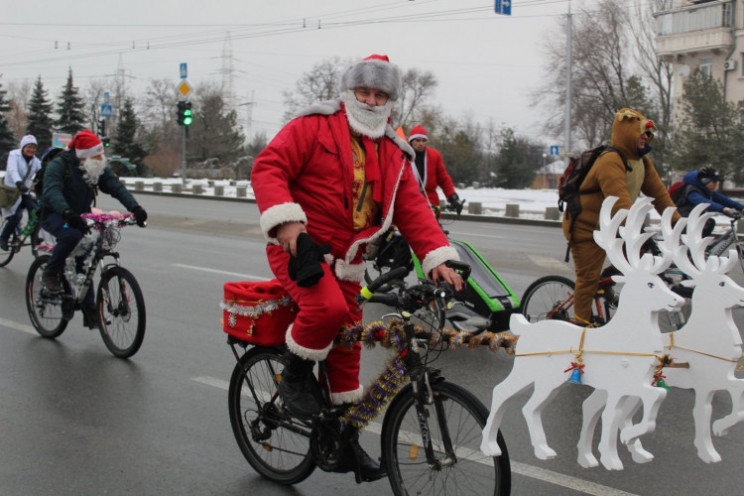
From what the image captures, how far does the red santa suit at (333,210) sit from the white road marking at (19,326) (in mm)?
4589

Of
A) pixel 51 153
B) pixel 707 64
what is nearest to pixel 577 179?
pixel 51 153

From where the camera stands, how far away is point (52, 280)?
6.89m

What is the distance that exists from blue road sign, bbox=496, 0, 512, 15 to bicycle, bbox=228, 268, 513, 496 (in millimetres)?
23295

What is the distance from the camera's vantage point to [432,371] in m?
3.22

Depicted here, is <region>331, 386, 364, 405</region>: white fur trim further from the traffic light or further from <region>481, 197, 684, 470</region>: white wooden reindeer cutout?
the traffic light

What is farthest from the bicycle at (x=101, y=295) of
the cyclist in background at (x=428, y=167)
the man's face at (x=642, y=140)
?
the cyclist in background at (x=428, y=167)

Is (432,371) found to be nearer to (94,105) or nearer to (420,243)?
(420,243)

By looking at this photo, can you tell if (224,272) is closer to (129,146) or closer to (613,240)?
(613,240)

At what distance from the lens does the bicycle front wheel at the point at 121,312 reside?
20.9ft

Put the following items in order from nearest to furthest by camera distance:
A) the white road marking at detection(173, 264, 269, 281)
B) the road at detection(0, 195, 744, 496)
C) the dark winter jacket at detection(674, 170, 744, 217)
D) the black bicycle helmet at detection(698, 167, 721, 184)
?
1. the road at detection(0, 195, 744, 496)
2. the dark winter jacket at detection(674, 170, 744, 217)
3. the black bicycle helmet at detection(698, 167, 721, 184)
4. the white road marking at detection(173, 264, 269, 281)

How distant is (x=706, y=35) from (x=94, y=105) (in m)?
56.5

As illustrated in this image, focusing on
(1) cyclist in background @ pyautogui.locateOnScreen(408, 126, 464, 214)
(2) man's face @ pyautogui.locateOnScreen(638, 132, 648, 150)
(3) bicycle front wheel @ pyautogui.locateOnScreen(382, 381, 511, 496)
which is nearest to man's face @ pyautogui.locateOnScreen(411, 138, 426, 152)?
(1) cyclist in background @ pyautogui.locateOnScreen(408, 126, 464, 214)

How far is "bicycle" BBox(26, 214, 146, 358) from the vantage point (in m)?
6.45

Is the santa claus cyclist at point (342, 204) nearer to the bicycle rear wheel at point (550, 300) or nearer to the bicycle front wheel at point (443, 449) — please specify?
the bicycle front wheel at point (443, 449)
